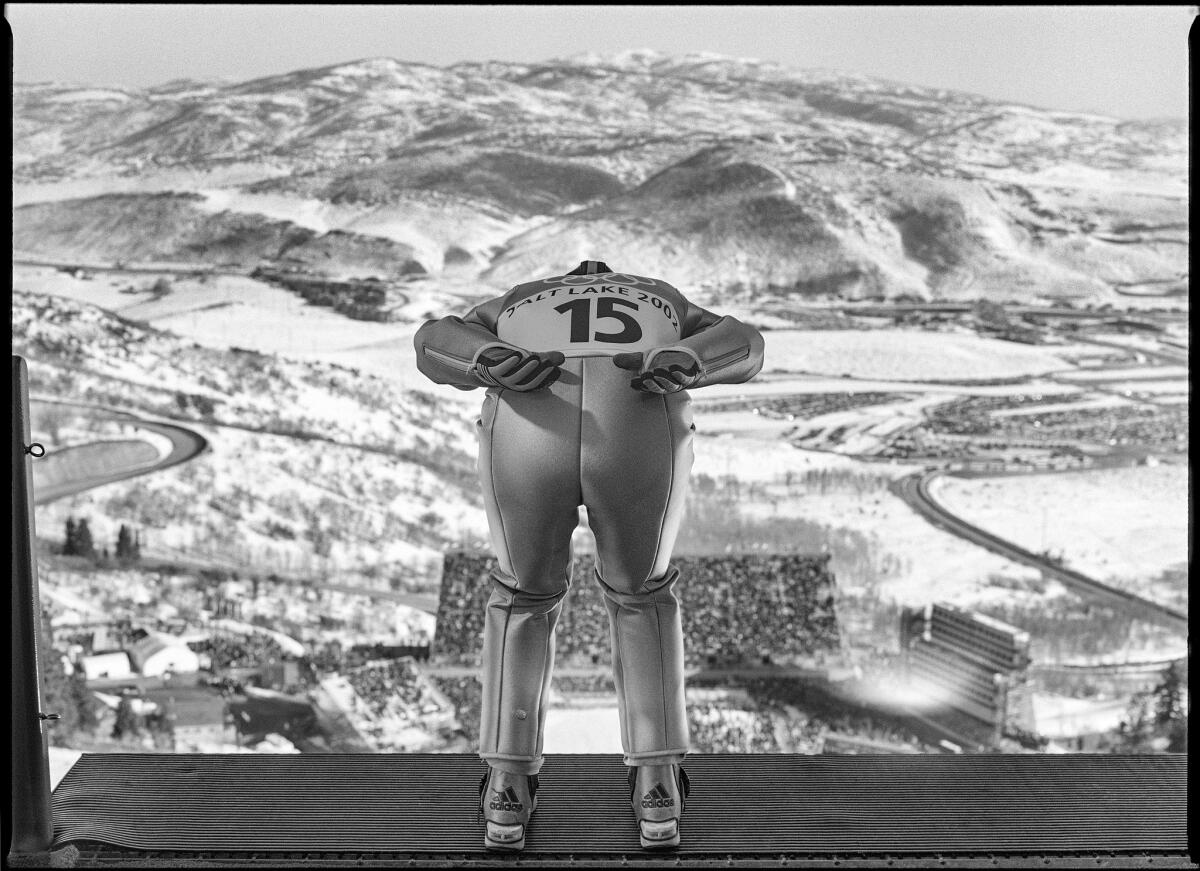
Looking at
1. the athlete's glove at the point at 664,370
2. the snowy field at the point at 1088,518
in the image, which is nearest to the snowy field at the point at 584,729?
the snowy field at the point at 1088,518

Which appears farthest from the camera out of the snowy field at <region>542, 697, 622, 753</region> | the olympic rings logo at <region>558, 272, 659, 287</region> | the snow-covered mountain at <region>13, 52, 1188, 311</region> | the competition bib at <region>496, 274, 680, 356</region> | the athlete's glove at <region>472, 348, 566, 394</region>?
the snow-covered mountain at <region>13, 52, 1188, 311</region>

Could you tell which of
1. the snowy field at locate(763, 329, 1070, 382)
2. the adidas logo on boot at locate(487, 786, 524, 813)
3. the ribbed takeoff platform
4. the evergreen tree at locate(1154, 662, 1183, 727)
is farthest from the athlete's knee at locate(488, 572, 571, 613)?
the evergreen tree at locate(1154, 662, 1183, 727)

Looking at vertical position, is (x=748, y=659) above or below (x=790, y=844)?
below

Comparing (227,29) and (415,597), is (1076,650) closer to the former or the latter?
(415,597)

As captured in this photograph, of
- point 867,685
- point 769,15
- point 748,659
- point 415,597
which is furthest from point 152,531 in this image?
point 769,15

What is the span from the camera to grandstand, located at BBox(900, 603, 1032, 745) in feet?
14.7

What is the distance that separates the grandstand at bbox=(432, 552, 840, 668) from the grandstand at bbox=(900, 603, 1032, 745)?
13.8 inches

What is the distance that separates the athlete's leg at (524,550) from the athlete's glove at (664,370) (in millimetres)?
122

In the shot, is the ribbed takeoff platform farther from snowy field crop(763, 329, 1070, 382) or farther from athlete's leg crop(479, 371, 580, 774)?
snowy field crop(763, 329, 1070, 382)

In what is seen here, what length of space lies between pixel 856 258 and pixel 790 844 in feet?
9.45

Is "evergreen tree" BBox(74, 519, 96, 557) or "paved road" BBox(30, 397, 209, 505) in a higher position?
"paved road" BBox(30, 397, 209, 505)

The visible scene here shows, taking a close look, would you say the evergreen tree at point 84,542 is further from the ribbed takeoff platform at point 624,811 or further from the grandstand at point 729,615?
the ribbed takeoff platform at point 624,811

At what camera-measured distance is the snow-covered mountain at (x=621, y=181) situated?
477 centimetres

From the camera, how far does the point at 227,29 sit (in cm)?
462
